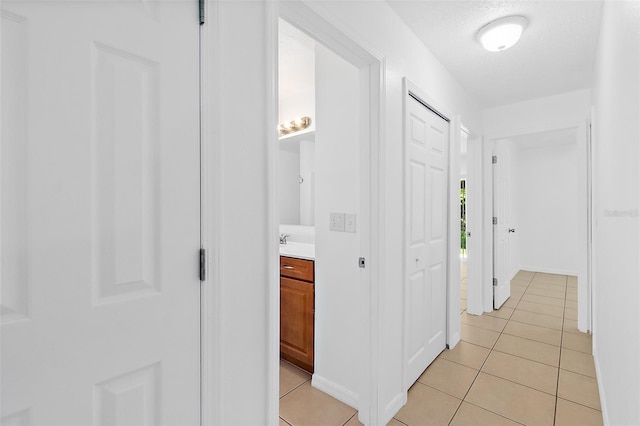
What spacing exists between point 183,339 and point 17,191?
529mm

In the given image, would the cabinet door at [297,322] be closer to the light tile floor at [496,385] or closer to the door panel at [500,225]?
the light tile floor at [496,385]

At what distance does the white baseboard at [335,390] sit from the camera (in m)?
1.85

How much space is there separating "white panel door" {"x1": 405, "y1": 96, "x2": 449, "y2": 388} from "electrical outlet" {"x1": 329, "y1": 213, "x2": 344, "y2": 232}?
40 centimetres

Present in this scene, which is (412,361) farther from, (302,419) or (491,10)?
(491,10)

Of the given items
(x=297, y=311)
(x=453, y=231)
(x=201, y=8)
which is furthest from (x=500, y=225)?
(x=201, y=8)

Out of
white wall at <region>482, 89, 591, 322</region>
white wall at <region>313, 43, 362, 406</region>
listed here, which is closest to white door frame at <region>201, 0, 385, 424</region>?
white wall at <region>313, 43, 362, 406</region>

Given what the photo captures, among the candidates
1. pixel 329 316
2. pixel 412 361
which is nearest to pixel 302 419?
pixel 329 316

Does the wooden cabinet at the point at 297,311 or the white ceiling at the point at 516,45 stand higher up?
the white ceiling at the point at 516,45

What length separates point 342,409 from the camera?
183 cm

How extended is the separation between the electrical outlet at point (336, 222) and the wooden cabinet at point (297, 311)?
1.13 feet

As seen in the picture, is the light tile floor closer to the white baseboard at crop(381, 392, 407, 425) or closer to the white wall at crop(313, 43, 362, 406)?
the white baseboard at crop(381, 392, 407, 425)

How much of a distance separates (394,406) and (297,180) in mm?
2145

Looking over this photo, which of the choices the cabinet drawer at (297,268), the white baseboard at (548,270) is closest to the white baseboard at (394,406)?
the cabinet drawer at (297,268)

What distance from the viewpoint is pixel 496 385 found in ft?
6.84
